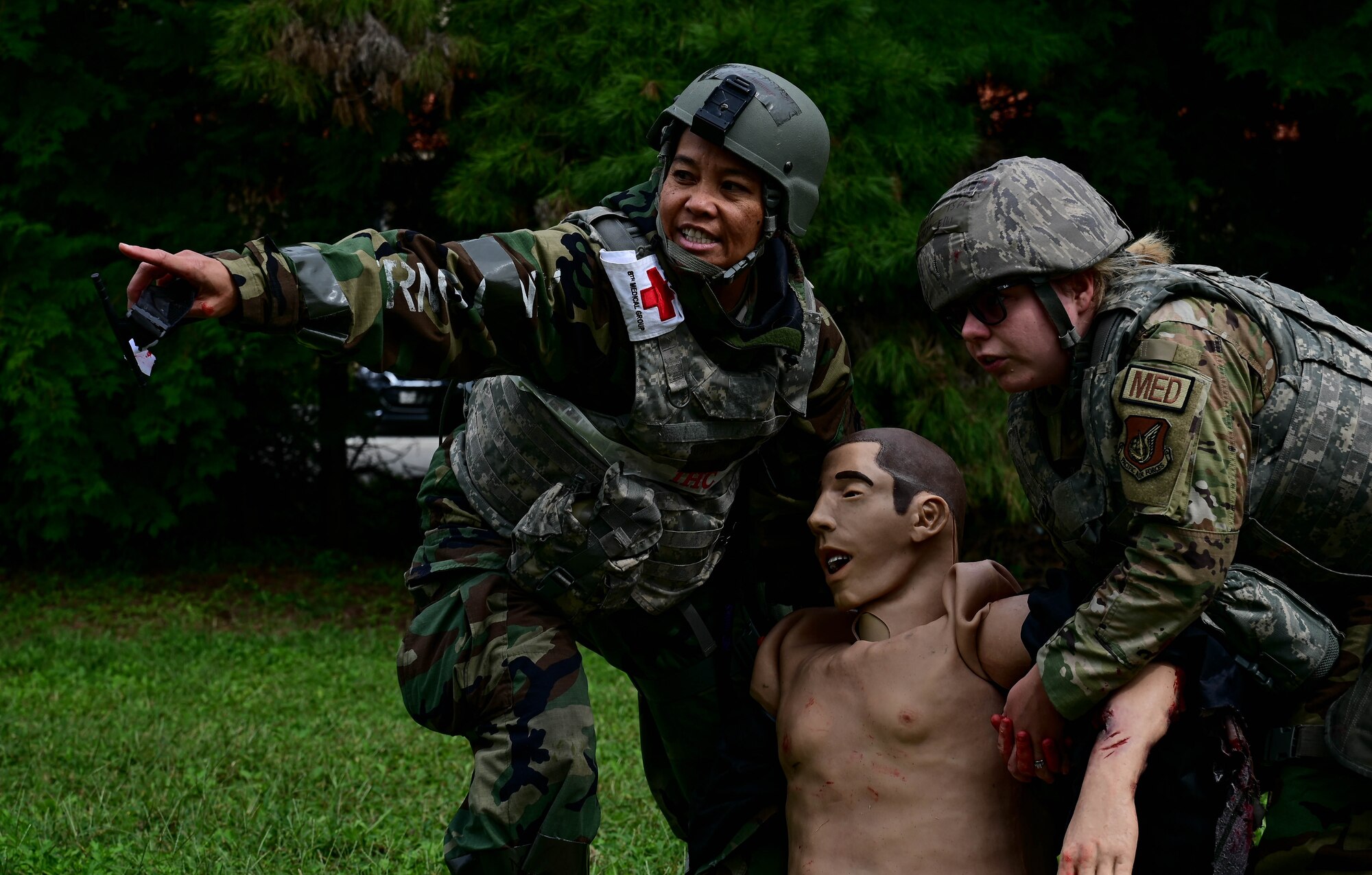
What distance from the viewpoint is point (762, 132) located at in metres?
3.48

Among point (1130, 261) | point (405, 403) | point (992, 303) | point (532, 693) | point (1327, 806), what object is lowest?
point (405, 403)

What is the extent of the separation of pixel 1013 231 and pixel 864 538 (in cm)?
80

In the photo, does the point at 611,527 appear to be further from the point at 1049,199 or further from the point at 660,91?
the point at 660,91

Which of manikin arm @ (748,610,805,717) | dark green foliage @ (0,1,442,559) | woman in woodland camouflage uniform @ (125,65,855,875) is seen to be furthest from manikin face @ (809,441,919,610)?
dark green foliage @ (0,1,442,559)

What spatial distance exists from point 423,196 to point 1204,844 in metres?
9.22

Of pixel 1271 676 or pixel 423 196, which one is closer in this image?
pixel 1271 676

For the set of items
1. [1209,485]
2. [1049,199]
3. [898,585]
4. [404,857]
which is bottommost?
[404,857]

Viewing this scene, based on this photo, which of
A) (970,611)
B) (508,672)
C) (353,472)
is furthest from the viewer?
(353,472)

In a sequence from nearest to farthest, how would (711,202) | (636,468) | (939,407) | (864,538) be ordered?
(864,538) < (711,202) < (636,468) < (939,407)

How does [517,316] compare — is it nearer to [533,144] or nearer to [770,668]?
[770,668]

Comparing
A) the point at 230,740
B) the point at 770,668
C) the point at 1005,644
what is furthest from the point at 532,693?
the point at 230,740

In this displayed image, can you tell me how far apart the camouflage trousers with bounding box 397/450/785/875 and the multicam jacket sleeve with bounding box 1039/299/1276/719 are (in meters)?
1.03

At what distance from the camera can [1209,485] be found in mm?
2699

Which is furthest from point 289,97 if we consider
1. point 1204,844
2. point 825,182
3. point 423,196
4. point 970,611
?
point 1204,844
